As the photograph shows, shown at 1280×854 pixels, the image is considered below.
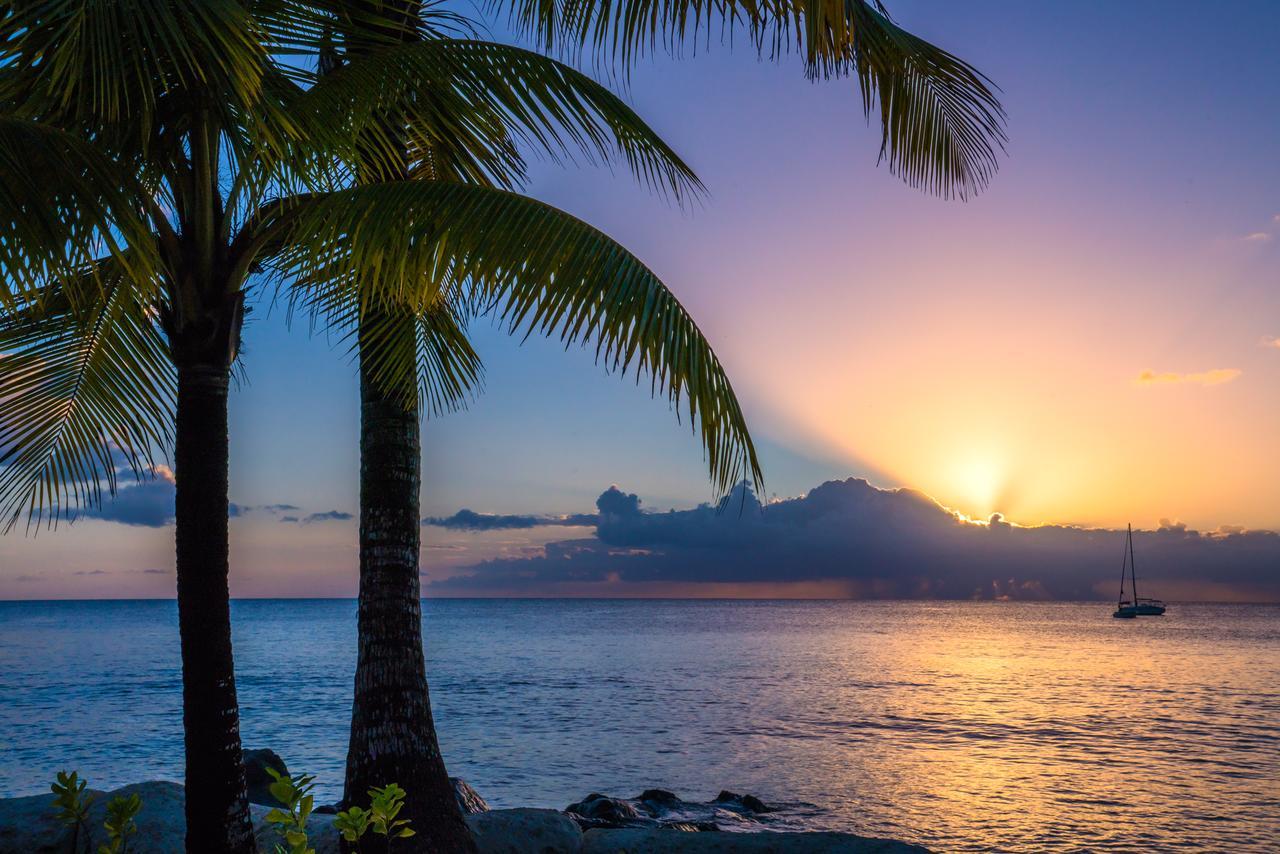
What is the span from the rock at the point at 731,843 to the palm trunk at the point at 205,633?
417 cm

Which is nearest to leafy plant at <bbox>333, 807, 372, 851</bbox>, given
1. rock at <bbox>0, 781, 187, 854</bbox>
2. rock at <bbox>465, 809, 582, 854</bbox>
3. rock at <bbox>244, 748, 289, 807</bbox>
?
rock at <bbox>465, 809, 582, 854</bbox>

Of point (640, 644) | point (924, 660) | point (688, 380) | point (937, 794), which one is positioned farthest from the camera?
point (640, 644)

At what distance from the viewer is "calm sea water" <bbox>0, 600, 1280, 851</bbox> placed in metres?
16.9

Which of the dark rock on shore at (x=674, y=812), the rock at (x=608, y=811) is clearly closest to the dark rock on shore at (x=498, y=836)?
the dark rock on shore at (x=674, y=812)

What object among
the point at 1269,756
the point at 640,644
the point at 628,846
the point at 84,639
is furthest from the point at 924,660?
the point at 84,639

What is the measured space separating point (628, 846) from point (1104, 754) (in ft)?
58.8

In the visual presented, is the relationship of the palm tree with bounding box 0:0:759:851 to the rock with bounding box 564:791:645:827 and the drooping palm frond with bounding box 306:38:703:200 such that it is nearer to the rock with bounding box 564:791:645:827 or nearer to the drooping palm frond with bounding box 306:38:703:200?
the drooping palm frond with bounding box 306:38:703:200

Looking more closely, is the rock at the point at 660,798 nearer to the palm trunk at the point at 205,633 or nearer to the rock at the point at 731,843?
the rock at the point at 731,843

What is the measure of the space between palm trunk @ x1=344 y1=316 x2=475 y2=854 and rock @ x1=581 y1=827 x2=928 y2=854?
199 cm

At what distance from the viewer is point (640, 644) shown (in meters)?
71.4

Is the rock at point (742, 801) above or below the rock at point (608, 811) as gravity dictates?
below

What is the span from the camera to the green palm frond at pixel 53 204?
448cm

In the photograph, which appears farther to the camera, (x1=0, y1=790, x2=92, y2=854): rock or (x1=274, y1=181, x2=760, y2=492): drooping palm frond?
(x1=0, y1=790, x2=92, y2=854): rock

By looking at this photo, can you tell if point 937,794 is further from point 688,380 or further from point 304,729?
point 304,729
